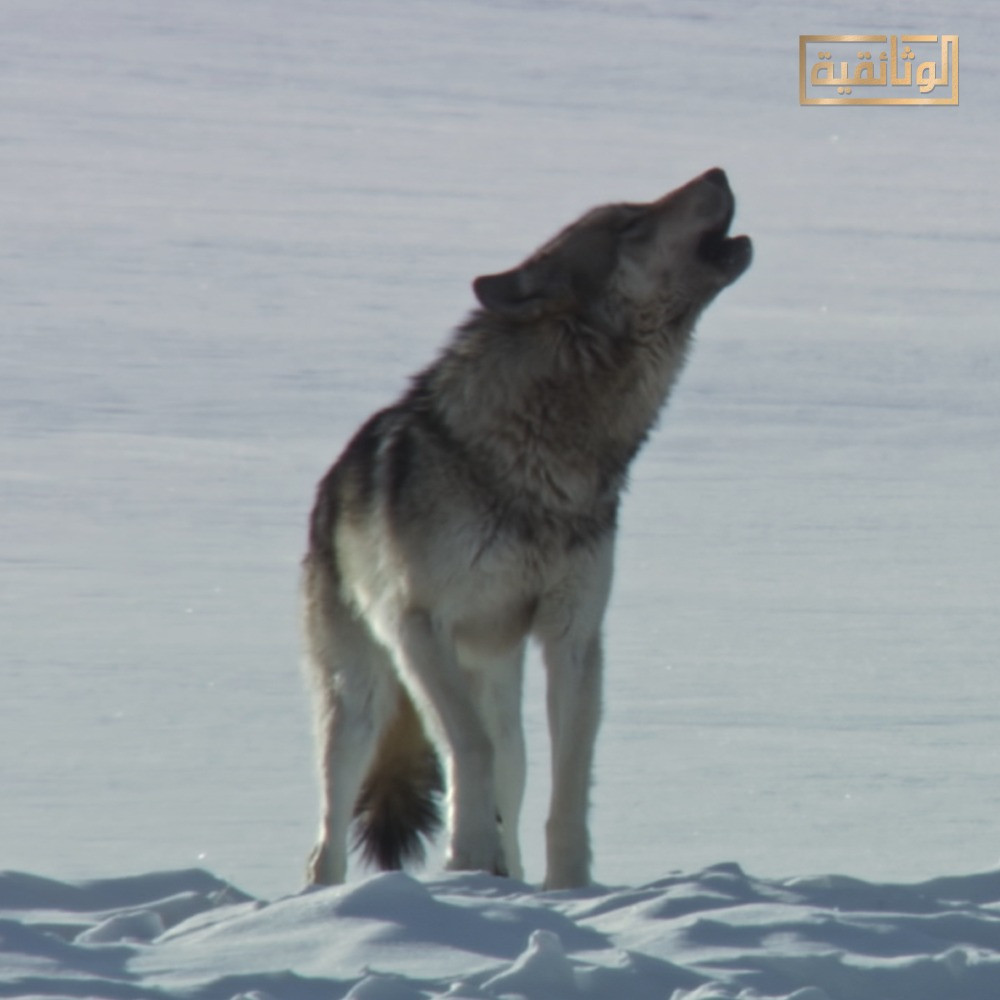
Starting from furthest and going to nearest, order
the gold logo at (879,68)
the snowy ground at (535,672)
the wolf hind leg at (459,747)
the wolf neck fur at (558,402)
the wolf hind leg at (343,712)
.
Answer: the gold logo at (879,68)
the wolf hind leg at (343,712)
the wolf neck fur at (558,402)
the wolf hind leg at (459,747)
the snowy ground at (535,672)

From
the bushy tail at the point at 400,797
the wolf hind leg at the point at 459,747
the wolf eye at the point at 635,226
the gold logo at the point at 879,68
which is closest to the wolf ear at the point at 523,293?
the wolf eye at the point at 635,226

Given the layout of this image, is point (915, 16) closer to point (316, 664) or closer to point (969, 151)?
point (969, 151)

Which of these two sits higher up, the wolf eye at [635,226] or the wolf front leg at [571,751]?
the wolf eye at [635,226]

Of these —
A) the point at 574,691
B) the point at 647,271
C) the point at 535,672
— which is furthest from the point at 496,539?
the point at 535,672

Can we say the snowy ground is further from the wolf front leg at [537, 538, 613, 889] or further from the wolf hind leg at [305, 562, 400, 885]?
the wolf front leg at [537, 538, 613, 889]

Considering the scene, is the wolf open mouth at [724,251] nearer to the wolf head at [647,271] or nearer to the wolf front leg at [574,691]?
the wolf head at [647,271]

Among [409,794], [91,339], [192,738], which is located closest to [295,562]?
[192,738]

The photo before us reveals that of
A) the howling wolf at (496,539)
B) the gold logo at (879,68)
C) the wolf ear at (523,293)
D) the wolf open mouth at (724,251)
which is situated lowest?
the howling wolf at (496,539)

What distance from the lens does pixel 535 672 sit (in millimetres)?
8250

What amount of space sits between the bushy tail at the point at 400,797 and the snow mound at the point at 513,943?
31.8 inches

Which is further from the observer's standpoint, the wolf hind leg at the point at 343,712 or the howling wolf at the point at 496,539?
the wolf hind leg at the point at 343,712

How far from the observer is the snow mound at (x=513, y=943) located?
3.04 m

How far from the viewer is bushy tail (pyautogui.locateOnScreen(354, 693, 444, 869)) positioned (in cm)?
473

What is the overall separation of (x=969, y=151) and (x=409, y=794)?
16047mm
